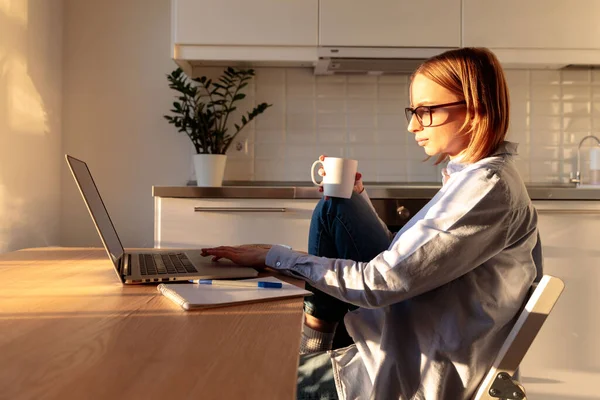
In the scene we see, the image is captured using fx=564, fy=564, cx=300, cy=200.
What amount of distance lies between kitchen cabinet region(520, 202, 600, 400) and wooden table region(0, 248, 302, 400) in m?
1.76

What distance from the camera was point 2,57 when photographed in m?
2.25

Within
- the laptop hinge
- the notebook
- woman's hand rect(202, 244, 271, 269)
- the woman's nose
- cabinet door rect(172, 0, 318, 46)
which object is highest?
cabinet door rect(172, 0, 318, 46)

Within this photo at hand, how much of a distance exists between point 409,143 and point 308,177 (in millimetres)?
544

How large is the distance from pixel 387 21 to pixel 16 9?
1.58m

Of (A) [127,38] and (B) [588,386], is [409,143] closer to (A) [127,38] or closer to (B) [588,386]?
(B) [588,386]

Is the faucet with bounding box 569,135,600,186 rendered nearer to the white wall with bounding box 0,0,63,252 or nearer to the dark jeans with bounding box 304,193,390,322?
the dark jeans with bounding box 304,193,390,322

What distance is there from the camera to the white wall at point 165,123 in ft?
9.37

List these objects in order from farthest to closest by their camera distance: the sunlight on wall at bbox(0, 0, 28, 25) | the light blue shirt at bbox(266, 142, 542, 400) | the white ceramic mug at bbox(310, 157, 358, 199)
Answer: the sunlight on wall at bbox(0, 0, 28, 25), the white ceramic mug at bbox(310, 157, 358, 199), the light blue shirt at bbox(266, 142, 542, 400)

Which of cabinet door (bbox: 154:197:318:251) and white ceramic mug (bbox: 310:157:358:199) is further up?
white ceramic mug (bbox: 310:157:358:199)

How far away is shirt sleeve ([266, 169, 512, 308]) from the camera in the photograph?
0.88 meters

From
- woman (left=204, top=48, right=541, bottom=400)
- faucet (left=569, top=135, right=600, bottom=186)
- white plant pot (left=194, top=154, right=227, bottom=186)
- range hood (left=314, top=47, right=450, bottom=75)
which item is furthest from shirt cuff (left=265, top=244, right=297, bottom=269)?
faucet (left=569, top=135, right=600, bottom=186)

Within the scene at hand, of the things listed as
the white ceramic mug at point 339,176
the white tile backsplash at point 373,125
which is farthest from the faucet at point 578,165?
the white ceramic mug at point 339,176

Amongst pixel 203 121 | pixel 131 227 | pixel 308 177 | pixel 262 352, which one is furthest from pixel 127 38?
pixel 262 352

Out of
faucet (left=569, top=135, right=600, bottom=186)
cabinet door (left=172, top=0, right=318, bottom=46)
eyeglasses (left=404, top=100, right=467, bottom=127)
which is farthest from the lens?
faucet (left=569, top=135, right=600, bottom=186)
